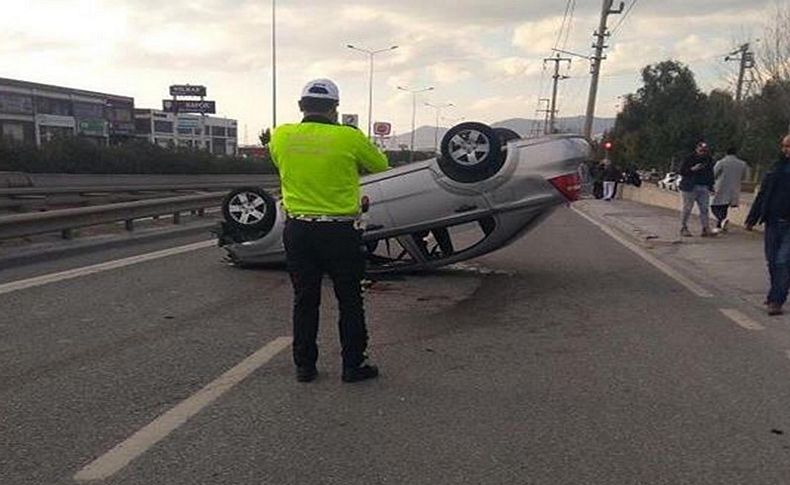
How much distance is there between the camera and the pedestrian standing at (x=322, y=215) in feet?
16.9

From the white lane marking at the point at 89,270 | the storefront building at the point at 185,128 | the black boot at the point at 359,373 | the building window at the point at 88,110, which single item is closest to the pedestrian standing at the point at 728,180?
the white lane marking at the point at 89,270

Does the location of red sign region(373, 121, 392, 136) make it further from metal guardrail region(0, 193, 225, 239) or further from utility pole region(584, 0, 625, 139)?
metal guardrail region(0, 193, 225, 239)

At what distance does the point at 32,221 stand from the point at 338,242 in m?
7.30

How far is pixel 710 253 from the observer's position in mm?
12203

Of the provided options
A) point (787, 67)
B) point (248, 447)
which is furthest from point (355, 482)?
point (787, 67)

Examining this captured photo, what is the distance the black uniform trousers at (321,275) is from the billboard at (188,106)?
94478 mm

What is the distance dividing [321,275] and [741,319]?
164 inches

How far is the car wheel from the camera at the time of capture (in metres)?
9.58

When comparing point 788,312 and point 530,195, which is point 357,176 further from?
point 788,312

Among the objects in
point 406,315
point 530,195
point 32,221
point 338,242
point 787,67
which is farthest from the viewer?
point 787,67

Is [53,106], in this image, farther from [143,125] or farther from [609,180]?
[609,180]

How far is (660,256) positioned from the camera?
1216 centimetres

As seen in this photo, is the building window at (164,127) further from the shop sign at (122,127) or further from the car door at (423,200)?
the car door at (423,200)

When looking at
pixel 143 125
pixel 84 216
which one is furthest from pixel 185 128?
pixel 84 216
